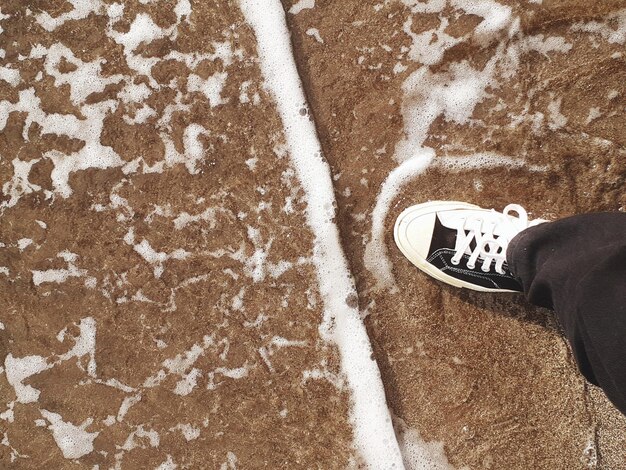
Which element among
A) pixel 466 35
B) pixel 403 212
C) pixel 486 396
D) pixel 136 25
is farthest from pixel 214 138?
pixel 486 396

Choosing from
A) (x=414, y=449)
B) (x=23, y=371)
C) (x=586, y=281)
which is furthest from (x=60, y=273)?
(x=586, y=281)

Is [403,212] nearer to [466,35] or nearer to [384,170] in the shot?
[384,170]

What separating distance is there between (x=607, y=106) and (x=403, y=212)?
74 centimetres

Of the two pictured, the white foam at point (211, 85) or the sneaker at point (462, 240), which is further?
the white foam at point (211, 85)


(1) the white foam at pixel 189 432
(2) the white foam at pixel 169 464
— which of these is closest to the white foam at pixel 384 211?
(1) the white foam at pixel 189 432

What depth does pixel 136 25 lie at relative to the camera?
1.80 metres

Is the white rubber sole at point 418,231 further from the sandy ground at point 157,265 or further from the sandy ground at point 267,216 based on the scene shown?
the sandy ground at point 157,265

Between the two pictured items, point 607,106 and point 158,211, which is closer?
point 607,106

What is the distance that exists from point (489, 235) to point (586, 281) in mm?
430

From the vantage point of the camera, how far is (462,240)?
1.67 meters

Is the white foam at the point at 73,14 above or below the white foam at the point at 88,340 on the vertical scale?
above

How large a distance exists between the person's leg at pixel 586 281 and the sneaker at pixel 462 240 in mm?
95

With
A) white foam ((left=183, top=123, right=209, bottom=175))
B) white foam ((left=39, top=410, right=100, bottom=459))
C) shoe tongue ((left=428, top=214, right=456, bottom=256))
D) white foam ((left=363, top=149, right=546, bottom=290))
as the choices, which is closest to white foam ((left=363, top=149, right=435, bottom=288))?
white foam ((left=363, top=149, right=546, bottom=290))

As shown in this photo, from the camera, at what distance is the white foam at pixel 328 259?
175 centimetres
